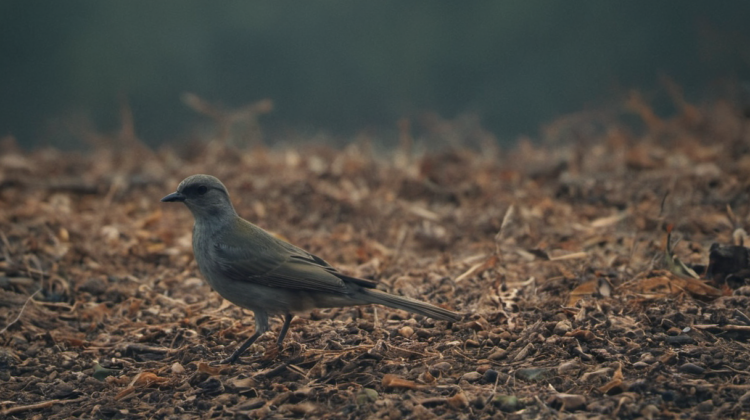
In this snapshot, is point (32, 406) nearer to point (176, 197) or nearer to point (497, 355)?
point (176, 197)

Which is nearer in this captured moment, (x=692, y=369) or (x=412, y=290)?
(x=692, y=369)

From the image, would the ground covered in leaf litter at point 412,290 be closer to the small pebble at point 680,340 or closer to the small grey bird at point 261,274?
the small pebble at point 680,340

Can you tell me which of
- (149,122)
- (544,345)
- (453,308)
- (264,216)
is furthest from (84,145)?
(544,345)

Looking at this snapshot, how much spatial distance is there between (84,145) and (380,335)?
9571mm

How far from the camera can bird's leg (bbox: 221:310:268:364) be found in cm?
463

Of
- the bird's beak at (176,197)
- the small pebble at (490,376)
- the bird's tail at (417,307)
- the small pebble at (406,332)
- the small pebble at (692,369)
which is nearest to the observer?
the small pebble at (692,369)

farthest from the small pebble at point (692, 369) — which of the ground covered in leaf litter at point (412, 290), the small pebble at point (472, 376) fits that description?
the small pebble at point (472, 376)

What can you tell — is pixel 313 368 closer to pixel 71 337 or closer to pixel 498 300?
pixel 498 300

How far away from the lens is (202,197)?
16.9ft

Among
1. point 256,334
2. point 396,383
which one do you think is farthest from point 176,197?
point 396,383

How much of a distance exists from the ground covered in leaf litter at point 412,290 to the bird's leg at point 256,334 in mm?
100

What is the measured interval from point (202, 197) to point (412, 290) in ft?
5.82

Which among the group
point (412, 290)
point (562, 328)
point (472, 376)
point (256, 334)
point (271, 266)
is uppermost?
point (412, 290)

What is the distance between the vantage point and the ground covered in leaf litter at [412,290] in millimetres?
3943
